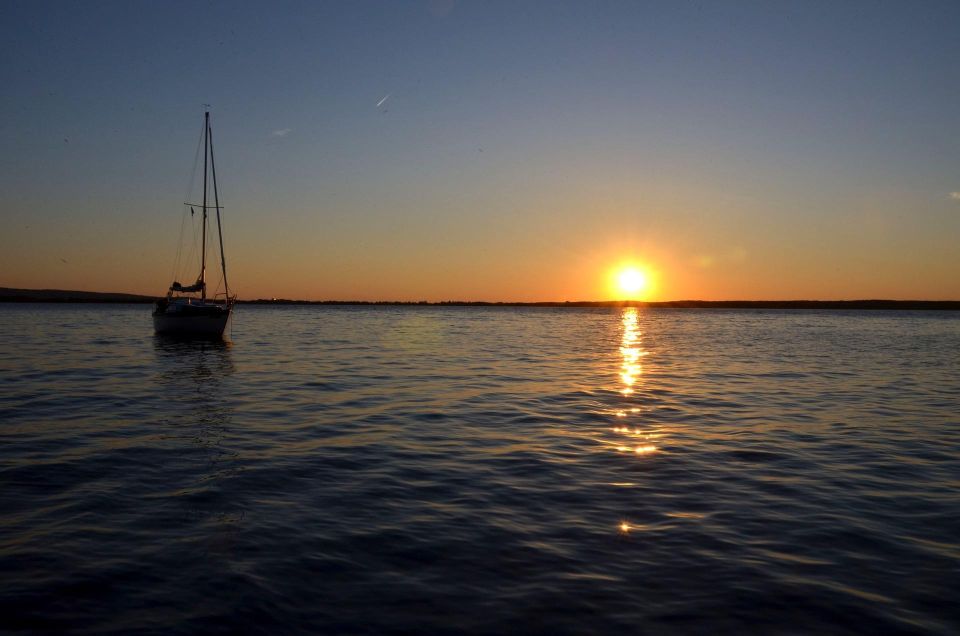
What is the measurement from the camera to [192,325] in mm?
50375

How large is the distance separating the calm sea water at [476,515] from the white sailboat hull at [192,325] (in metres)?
30.0

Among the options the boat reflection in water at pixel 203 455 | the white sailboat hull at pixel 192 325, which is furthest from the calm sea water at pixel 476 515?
the white sailboat hull at pixel 192 325

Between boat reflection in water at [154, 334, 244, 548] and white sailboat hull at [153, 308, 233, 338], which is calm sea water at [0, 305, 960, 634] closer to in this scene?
boat reflection in water at [154, 334, 244, 548]

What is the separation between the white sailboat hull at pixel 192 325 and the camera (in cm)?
5025

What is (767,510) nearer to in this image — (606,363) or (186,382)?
(186,382)

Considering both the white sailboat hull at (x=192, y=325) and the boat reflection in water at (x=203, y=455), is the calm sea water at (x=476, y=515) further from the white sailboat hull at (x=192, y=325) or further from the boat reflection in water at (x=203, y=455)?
the white sailboat hull at (x=192, y=325)

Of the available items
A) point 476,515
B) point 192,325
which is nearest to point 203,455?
point 476,515

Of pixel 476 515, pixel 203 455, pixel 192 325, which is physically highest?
pixel 192 325

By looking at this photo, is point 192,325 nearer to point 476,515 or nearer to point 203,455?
point 203,455

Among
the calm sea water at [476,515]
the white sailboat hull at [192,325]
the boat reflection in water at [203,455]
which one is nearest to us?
the calm sea water at [476,515]

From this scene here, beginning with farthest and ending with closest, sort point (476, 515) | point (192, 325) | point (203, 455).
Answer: point (192, 325)
point (203, 455)
point (476, 515)

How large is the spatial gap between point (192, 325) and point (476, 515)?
46520 millimetres

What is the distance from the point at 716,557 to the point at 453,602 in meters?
3.26

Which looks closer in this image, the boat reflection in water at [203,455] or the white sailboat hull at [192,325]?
the boat reflection in water at [203,455]
